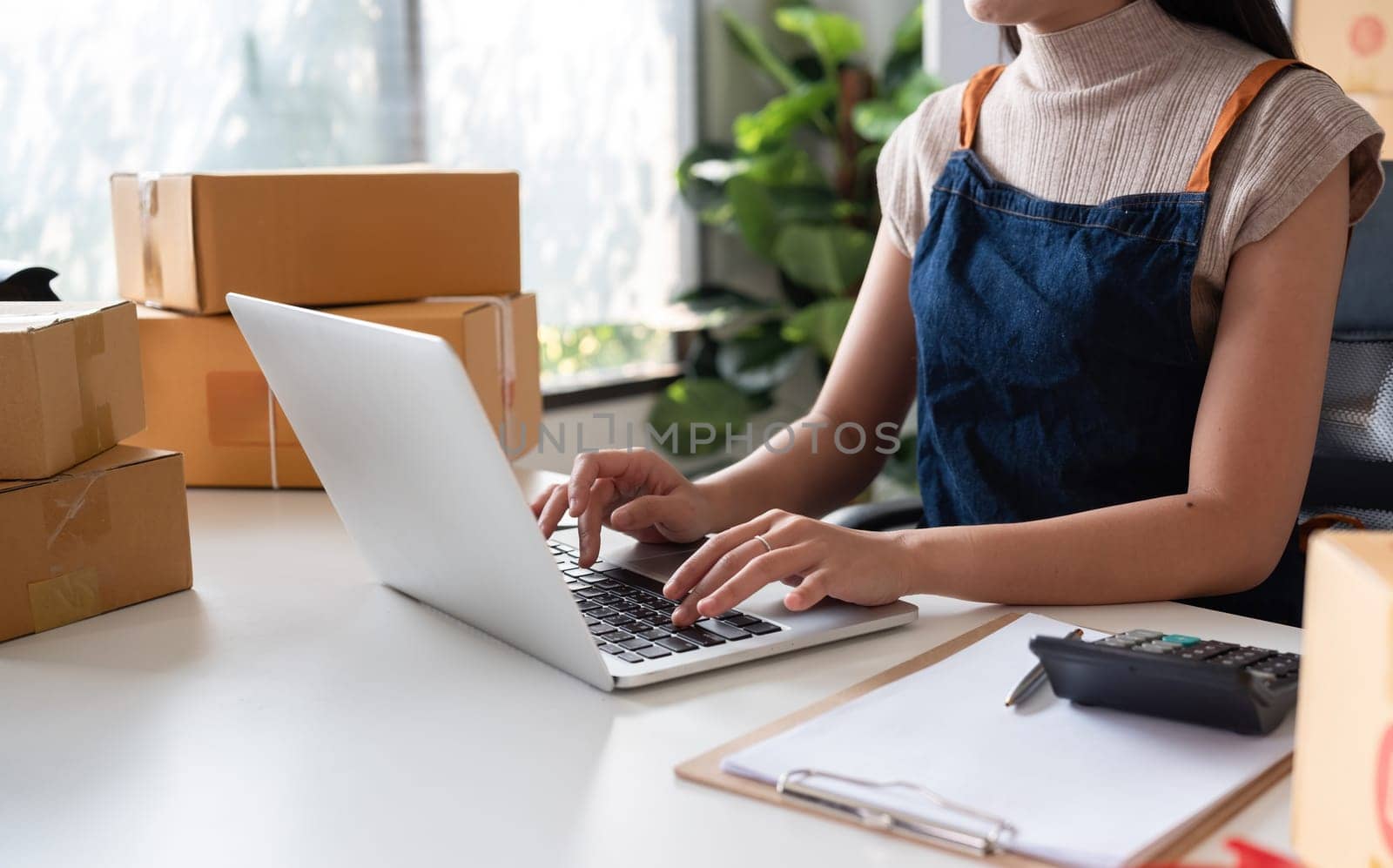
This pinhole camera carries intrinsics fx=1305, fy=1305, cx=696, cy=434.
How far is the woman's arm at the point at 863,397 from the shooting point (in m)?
1.31

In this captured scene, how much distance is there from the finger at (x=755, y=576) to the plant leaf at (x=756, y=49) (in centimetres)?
265

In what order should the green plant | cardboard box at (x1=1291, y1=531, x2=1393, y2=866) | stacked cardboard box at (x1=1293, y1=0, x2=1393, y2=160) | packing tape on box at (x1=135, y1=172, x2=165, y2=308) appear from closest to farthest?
1. cardboard box at (x1=1291, y1=531, x2=1393, y2=866)
2. packing tape on box at (x1=135, y1=172, x2=165, y2=308)
3. stacked cardboard box at (x1=1293, y1=0, x2=1393, y2=160)
4. the green plant

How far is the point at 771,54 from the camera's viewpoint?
11.0ft

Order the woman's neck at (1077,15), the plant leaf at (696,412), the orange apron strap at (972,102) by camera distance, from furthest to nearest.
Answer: the plant leaf at (696,412), the orange apron strap at (972,102), the woman's neck at (1077,15)

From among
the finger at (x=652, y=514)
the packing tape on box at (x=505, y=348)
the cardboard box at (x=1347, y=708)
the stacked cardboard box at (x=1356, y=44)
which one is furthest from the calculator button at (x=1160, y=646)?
the stacked cardboard box at (x=1356, y=44)

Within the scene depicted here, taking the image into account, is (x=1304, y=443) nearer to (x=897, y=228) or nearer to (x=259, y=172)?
(x=897, y=228)

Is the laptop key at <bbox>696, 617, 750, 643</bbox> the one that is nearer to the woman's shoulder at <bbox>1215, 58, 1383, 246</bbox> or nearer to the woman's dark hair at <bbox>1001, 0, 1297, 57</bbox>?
the woman's shoulder at <bbox>1215, 58, 1383, 246</bbox>

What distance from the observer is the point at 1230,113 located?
1060 mm

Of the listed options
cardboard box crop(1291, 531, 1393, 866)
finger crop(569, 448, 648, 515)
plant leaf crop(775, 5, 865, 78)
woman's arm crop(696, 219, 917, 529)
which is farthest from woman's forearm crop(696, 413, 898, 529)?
plant leaf crop(775, 5, 865, 78)

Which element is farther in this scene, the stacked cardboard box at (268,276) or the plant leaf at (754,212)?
the plant leaf at (754,212)

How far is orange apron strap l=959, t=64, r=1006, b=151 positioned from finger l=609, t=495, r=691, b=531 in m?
0.48

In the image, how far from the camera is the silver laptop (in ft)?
2.32

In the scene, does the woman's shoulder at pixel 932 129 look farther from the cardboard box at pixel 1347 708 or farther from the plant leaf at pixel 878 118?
the plant leaf at pixel 878 118

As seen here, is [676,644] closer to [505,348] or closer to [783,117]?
[505,348]
